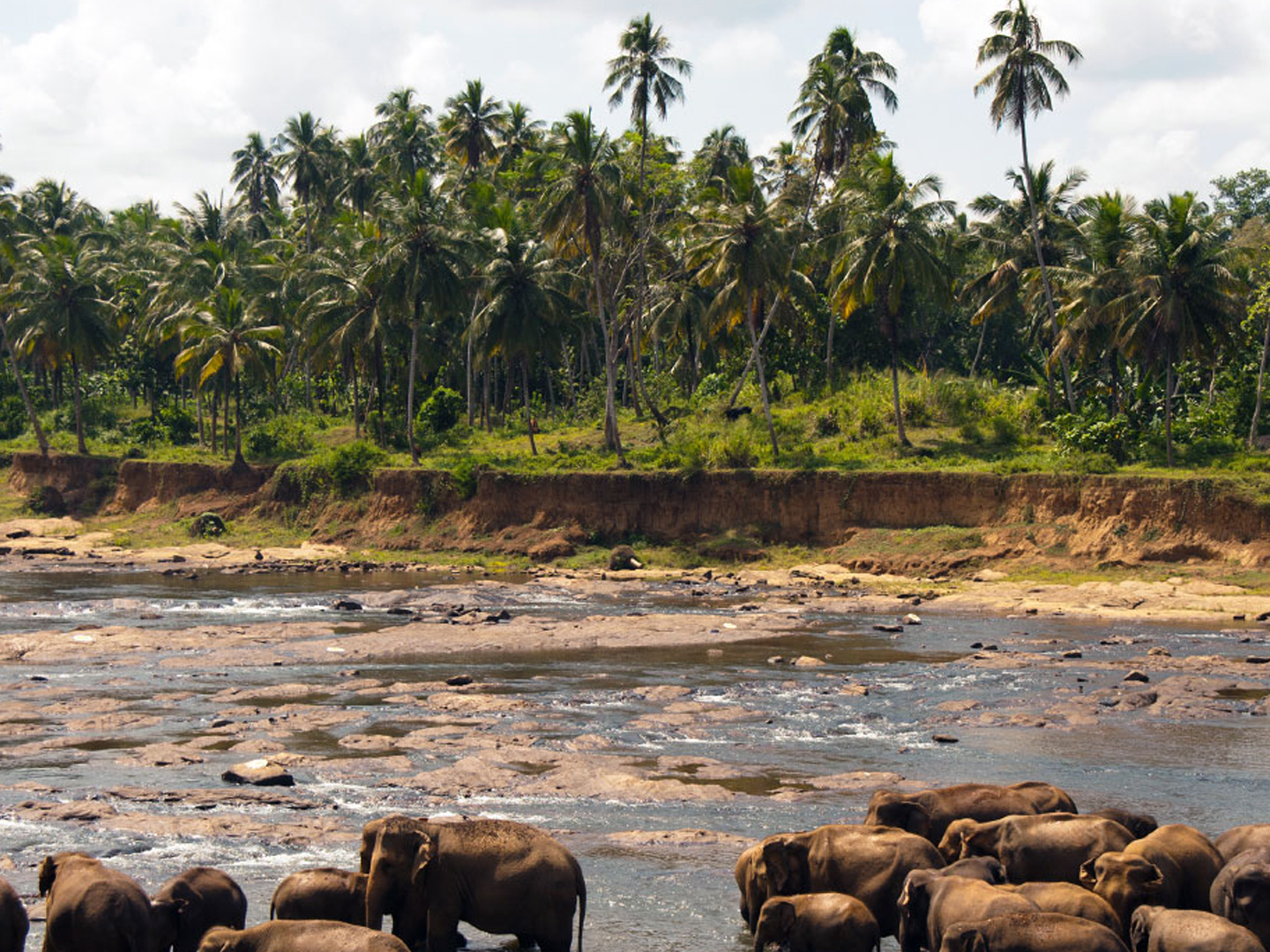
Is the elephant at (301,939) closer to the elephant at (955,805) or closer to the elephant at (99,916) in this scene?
the elephant at (99,916)

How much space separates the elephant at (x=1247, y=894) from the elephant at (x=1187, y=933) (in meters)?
0.40

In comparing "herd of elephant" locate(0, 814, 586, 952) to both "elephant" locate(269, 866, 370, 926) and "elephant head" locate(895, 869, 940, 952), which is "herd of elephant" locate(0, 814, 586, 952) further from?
"elephant head" locate(895, 869, 940, 952)

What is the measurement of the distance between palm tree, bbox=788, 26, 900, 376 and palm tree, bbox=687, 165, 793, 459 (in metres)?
5.67

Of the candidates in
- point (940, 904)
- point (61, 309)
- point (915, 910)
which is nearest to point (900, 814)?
point (915, 910)

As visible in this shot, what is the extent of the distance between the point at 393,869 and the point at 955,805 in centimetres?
615

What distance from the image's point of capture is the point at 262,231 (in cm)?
9844

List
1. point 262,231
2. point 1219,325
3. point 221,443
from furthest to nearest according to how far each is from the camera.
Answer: point 262,231 < point 221,443 < point 1219,325

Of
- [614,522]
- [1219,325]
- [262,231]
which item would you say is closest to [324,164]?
[262,231]

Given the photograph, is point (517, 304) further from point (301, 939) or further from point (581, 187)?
point (301, 939)

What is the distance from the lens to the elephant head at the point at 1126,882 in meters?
11.9

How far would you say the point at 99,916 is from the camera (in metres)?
11.1

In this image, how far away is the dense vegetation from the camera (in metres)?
50.6

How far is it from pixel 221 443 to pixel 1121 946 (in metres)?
65.9

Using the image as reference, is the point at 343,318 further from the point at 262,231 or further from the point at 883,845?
the point at 883,845
